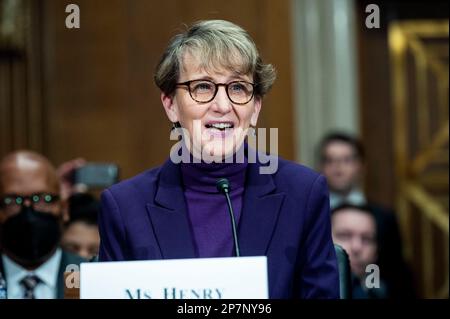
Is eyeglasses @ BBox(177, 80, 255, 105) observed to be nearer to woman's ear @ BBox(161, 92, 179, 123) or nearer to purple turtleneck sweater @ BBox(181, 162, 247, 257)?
woman's ear @ BBox(161, 92, 179, 123)

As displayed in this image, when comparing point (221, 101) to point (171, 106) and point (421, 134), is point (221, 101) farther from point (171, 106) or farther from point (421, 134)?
point (421, 134)

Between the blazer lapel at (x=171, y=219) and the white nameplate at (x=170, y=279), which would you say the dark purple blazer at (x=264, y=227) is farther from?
the white nameplate at (x=170, y=279)

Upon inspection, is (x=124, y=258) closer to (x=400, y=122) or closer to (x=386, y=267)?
(x=386, y=267)

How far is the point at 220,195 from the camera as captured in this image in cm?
251

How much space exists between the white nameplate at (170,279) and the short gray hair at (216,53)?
1.66 feet

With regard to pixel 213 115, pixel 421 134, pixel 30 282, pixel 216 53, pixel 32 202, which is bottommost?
pixel 30 282

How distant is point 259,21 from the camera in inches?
227

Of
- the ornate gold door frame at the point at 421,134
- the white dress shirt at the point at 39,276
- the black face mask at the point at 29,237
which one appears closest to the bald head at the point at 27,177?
the black face mask at the point at 29,237

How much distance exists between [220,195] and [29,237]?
4.01 feet

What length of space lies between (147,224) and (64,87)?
11.6ft

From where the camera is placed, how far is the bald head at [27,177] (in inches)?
154

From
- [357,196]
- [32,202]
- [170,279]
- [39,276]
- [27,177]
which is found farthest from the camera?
[357,196]

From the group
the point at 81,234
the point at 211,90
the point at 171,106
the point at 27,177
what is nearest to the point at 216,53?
the point at 211,90
